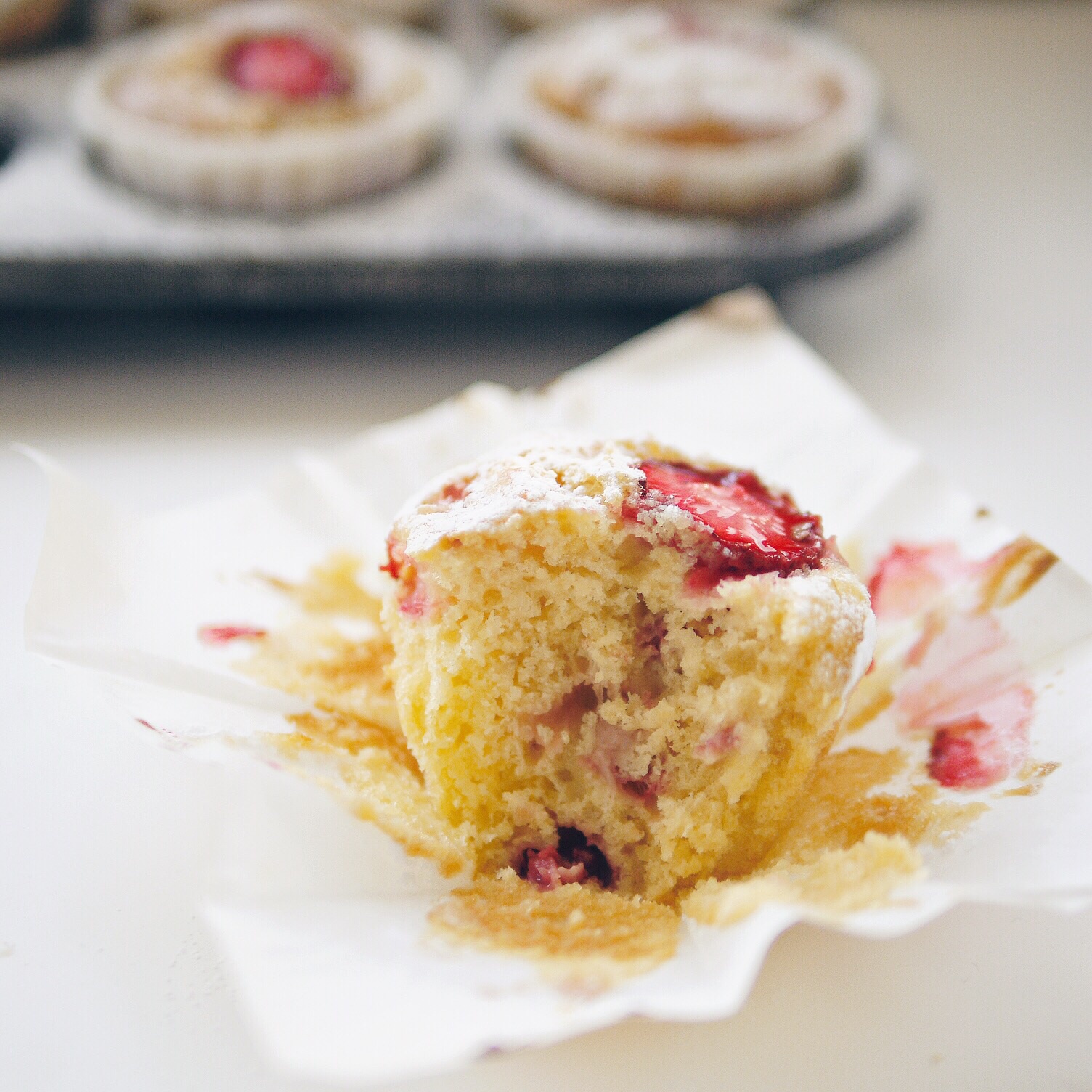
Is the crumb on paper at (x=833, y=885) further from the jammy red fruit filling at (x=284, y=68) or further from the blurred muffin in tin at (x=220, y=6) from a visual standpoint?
the blurred muffin in tin at (x=220, y=6)

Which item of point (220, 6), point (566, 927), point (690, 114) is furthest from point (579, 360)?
point (220, 6)

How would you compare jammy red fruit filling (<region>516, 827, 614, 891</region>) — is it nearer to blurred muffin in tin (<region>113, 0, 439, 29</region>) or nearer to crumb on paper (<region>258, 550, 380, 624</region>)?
crumb on paper (<region>258, 550, 380, 624</region>)

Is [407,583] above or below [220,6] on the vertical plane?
below

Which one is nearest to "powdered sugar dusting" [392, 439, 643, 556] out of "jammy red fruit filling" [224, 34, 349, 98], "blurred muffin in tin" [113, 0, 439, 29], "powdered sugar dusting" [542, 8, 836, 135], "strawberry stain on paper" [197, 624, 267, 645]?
"strawberry stain on paper" [197, 624, 267, 645]

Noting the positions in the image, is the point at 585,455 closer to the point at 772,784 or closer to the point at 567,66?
the point at 772,784

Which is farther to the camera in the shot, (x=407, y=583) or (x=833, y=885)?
(x=407, y=583)

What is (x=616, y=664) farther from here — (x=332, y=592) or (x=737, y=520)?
(x=332, y=592)

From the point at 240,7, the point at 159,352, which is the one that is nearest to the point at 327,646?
the point at 159,352
